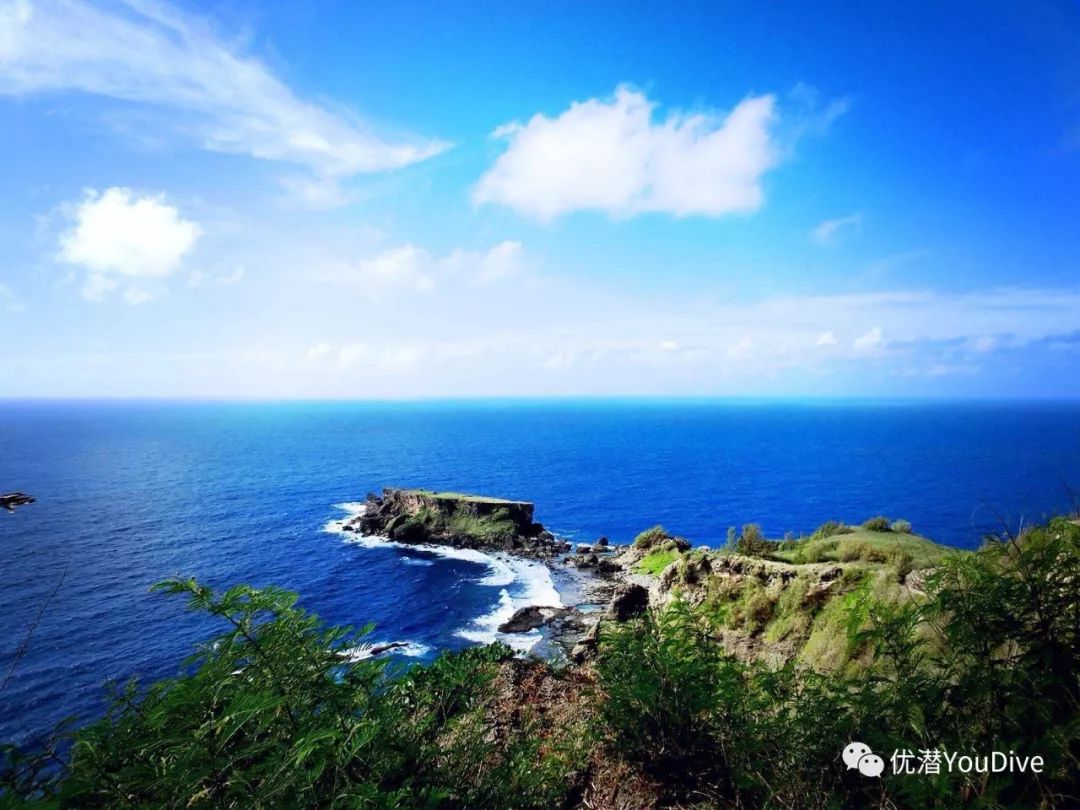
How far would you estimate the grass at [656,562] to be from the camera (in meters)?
53.8

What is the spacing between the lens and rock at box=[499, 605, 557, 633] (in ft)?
148

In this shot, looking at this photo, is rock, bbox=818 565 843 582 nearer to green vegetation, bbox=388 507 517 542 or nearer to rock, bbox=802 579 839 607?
rock, bbox=802 579 839 607

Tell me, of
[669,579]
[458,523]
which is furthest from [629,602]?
[458,523]

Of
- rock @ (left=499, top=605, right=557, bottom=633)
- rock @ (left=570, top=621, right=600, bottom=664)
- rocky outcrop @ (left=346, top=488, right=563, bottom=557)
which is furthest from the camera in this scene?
rocky outcrop @ (left=346, top=488, right=563, bottom=557)

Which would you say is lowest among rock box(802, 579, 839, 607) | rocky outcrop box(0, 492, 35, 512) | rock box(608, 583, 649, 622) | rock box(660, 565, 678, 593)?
rock box(608, 583, 649, 622)

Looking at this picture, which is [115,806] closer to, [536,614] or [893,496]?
[536,614]

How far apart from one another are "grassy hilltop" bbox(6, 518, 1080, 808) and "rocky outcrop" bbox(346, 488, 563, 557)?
61507mm

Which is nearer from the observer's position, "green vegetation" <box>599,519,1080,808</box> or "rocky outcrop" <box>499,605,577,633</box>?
"green vegetation" <box>599,519,1080,808</box>

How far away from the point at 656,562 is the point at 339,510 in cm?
5586

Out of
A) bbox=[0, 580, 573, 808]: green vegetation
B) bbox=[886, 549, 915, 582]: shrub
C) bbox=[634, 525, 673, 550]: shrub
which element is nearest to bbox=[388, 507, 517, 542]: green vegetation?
bbox=[634, 525, 673, 550]: shrub

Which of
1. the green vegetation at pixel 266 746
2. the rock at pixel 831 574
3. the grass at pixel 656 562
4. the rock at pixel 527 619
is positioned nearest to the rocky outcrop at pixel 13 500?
the green vegetation at pixel 266 746

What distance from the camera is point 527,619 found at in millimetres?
46844

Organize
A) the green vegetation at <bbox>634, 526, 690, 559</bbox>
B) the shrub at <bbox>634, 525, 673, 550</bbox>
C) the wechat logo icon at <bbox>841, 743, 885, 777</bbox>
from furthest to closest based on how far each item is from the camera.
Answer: the shrub at <bbox>634, 525, 673, 550</bbox> → the green vegetation at <bbox>634, 526, 690, 559</bbox> → the wechat logo icon at <bbox>841, 743, 885, 777</bbox>

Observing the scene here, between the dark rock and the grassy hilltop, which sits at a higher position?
the grassy hilltop
